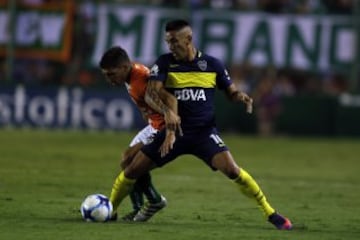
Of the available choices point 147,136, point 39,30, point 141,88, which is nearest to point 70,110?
point 39,30

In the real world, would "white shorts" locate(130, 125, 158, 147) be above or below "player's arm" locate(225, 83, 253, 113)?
below

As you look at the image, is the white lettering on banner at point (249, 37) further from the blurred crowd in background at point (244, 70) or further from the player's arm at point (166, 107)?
the player's arm at point (166, 107)

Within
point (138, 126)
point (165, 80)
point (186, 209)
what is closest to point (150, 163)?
point (165, 80)

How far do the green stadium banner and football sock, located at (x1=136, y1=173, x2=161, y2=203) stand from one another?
1826 centimetres

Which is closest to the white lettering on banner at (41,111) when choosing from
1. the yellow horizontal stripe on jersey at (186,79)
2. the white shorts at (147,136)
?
the white shorts at (147,136)

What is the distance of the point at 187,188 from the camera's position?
17.3 metres

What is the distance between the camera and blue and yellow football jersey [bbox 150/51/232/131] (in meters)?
11.9

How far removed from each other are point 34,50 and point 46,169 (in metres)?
11.5

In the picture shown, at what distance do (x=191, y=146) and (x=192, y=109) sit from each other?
0.41 meters

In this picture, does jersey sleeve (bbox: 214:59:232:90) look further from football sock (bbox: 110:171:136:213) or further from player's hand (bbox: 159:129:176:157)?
football sock (bbox: 110:171:136:213)

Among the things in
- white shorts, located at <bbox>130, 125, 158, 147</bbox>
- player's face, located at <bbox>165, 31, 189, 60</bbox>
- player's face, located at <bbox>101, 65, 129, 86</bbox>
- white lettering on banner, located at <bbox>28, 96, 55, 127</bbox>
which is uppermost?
player's face, located at <bbox>165, 31, 189, 60</bbox>

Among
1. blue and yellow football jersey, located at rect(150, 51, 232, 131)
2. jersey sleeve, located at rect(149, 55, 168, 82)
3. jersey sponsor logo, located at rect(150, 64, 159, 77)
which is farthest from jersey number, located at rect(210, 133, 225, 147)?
jersey sponsor logo, located at rect(150, 64, 159, 77)

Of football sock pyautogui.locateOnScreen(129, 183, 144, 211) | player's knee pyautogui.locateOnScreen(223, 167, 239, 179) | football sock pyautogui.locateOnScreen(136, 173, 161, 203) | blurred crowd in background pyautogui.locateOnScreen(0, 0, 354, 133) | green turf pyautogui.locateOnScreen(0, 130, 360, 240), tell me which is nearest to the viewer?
green turf pyautogui.locateOnScreen(0, 130, 360, 240)

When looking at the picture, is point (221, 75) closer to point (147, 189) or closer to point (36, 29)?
point (147, 189)
